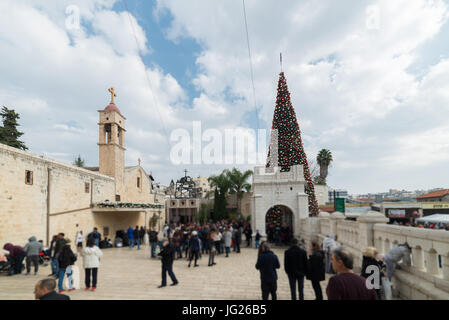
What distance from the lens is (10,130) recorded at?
28469mm

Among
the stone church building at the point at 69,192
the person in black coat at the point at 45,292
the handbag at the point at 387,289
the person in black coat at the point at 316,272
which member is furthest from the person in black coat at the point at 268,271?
the stone church building at the point at 69,192

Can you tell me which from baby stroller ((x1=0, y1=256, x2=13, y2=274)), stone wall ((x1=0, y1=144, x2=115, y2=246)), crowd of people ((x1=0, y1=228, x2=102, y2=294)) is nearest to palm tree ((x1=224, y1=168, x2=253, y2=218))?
stone wall ((x1=0, y1=144, x2=115, y2=246))

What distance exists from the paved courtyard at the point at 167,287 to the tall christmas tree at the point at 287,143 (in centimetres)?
1018

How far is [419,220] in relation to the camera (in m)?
15.4

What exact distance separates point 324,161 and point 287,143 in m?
30.6

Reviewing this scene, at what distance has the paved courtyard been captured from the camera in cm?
686

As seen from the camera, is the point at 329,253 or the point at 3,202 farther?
the point at 3,202

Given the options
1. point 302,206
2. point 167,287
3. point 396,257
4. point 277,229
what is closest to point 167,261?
point 167,287

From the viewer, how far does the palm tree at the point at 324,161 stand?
155 feet

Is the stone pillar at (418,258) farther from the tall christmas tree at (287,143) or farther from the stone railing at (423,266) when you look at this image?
the tall christmas tree at (287,143)

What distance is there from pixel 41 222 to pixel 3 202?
2.69m
